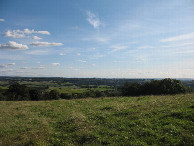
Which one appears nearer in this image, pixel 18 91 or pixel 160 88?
pixel 160 88

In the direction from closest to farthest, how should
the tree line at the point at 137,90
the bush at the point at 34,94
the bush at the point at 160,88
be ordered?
the bush at the point at 160,88, the tree line at the point at 137,90, the bush at the point at 34,94

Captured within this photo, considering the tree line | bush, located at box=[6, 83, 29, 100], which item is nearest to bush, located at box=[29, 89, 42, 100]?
the tree line

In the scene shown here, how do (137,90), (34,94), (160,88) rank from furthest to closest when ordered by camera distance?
(34,94)
(137,90)
(160,88)

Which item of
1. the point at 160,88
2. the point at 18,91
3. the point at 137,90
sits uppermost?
the point at 160,88

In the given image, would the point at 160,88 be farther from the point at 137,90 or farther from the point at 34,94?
the point at 34,94

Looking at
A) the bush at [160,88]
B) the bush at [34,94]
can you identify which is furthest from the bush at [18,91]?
the bush at [160,88]

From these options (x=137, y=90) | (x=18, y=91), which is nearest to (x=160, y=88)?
(x=137, y=90)

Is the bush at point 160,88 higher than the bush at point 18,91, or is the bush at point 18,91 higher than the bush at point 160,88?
the bush at point 160,88

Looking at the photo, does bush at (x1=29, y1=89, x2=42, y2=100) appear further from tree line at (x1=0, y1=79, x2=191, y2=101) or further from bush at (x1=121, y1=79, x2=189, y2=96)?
bush at (x1=121, y1=79, x2=189, y2=96)

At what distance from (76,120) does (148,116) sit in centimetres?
554

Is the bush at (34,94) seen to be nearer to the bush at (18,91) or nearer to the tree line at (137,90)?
the tree line at (137,90)

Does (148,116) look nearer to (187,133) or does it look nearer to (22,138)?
(187,133)

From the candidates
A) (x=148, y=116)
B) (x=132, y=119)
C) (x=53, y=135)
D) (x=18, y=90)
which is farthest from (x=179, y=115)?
(x=18, y=90)

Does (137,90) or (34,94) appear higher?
(137,90)
